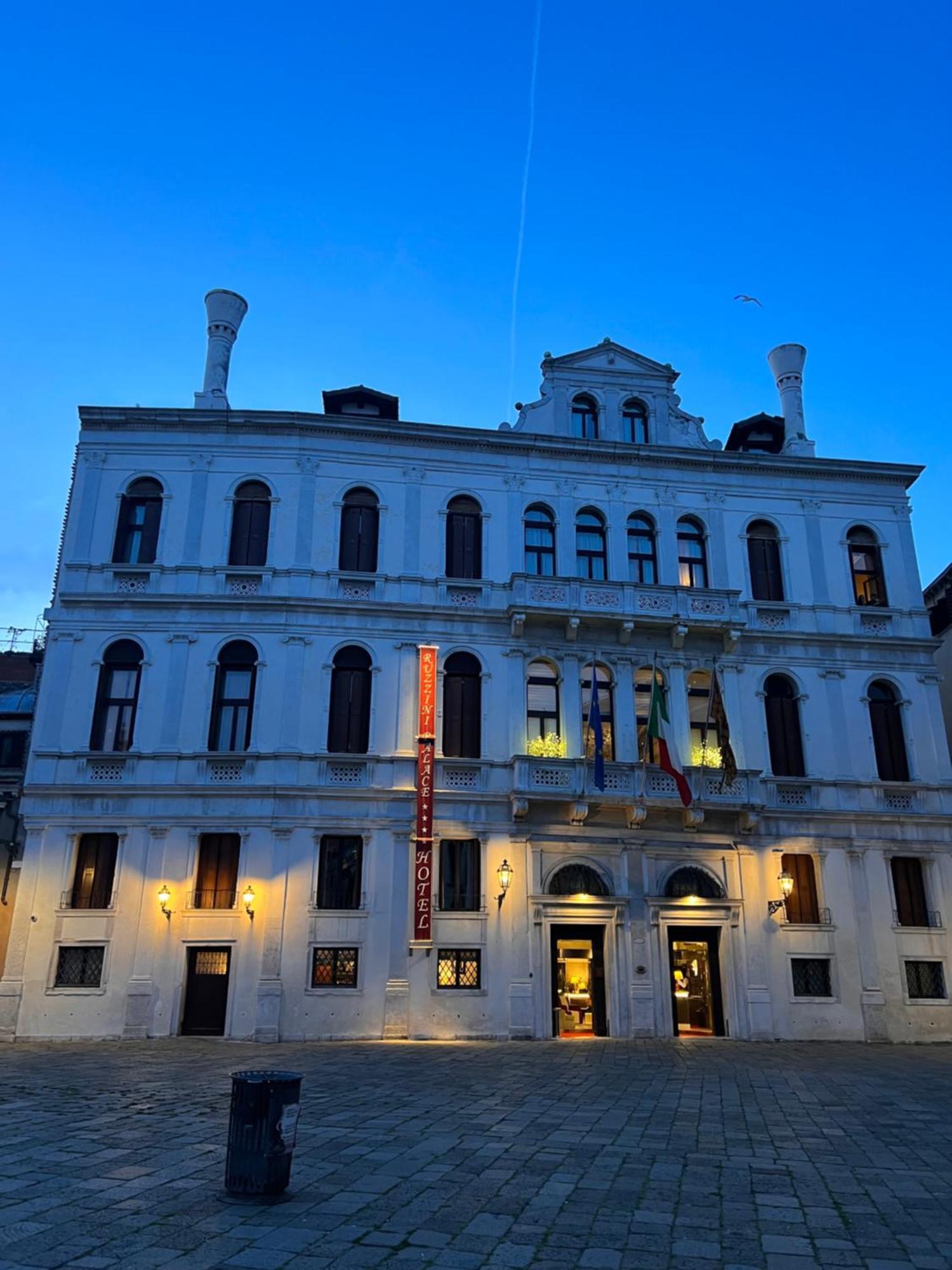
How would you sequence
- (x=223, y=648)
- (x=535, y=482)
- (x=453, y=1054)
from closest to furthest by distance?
(x=453, y=1054) → (x=223, y=648) → (x=535, y=482)

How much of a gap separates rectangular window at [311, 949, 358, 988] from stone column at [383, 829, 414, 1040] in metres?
0.88

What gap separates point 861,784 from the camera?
25.3 meters

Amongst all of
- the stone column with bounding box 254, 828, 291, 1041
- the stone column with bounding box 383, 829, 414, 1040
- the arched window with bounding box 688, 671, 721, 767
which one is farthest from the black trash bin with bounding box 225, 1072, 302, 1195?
the arched window with bounding box 688, 671, 721, 767

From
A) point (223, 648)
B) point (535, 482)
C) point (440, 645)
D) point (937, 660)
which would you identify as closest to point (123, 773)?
point (223, 648)

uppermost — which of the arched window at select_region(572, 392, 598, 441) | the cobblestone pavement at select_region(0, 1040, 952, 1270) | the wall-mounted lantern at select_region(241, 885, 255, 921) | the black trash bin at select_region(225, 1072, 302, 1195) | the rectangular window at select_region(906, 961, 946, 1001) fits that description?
the arched window at select_region(572, 392, 598, 441)

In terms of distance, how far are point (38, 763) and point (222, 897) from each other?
5757 millimetres

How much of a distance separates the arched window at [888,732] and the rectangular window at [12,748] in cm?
2721

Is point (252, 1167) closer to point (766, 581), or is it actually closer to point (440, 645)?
point (440, 645)

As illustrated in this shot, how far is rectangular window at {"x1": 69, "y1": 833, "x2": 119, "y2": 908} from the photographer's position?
2220 centimetres

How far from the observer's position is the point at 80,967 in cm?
2170

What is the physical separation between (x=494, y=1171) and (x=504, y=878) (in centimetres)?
1350

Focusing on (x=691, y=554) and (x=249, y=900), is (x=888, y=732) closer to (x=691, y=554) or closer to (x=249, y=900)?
(x=691, y=554)

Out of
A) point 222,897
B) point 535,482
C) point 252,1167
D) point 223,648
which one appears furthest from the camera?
point 535,482

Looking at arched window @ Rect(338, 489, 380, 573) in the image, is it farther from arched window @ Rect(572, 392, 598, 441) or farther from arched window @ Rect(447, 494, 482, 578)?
arched window @ Rect(572, 392, 598, 441)
